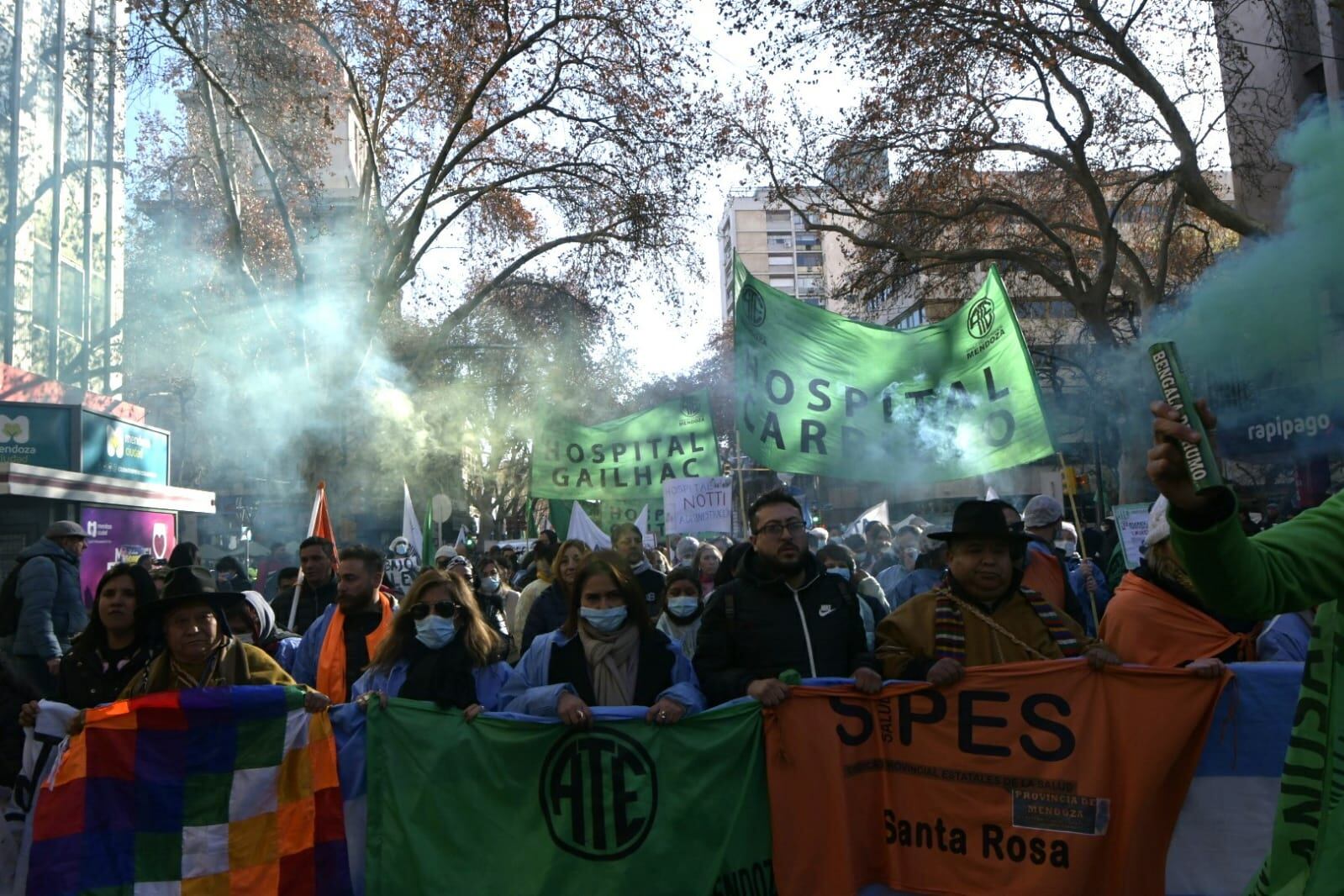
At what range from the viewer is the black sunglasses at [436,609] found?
4.63m

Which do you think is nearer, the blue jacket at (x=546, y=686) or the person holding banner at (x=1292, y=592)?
the person holding banner at (x=1292, y=592)

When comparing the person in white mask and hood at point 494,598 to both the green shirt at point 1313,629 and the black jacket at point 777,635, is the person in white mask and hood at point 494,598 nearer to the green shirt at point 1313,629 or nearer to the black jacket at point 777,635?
the black jacket at point 777,635

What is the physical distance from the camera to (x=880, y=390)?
7426 mm

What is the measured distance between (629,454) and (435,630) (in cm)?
855

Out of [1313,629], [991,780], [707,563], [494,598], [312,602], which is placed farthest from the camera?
[494,598]

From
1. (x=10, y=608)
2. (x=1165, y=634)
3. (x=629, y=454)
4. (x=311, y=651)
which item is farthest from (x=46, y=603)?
(x=629, y=454)

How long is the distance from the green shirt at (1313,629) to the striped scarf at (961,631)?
2261 millimetres

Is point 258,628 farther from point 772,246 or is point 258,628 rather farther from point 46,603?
point 772,246

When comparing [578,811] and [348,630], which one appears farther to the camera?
[348,630]

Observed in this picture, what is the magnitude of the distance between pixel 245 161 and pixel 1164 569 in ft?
89.5

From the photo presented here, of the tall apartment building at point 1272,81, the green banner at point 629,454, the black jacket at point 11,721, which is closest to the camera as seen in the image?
the black jacket at point 11,721

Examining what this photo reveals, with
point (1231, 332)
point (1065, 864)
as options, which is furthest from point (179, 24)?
point (1065, 864)

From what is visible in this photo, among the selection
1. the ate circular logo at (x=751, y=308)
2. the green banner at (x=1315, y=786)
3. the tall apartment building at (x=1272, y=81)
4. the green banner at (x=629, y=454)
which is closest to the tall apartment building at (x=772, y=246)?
the tall apartment building at (x=1272, y=81)

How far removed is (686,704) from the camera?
4.18m
